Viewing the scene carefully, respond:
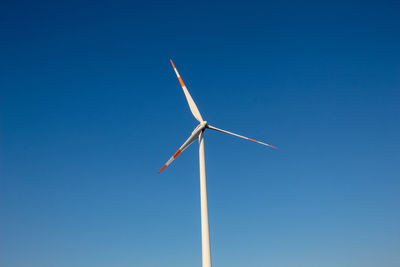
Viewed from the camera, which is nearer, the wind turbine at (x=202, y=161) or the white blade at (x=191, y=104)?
the wind turbine at (x=202, y=161)

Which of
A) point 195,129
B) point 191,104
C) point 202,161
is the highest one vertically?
point 191,104

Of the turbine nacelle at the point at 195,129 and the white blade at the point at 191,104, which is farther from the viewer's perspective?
the white blade at the point at 191,104

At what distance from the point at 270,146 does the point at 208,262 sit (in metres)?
20.1

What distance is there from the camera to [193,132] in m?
47.8

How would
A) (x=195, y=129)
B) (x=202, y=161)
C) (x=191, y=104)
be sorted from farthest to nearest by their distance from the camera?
1. (x=191, y=104)
2. (x=195, y=129)
3. (x=202, y=161)

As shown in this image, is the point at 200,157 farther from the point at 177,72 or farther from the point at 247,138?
the point at 177,72

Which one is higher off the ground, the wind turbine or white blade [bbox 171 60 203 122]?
white blade [bbox 171 60 203 122]

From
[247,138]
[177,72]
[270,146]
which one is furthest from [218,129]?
[177,72]

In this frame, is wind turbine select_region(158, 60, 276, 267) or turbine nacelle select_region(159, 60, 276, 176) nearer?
wind turbine select_region(158, 60, 276, 267)

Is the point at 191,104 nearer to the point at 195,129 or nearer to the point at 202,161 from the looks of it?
the point at 195,129

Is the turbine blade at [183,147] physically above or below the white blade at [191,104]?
below

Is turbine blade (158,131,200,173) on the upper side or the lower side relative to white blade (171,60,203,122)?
lower

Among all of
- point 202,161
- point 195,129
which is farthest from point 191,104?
point 202,161

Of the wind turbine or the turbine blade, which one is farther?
the turbine blade
